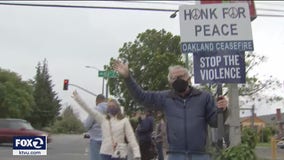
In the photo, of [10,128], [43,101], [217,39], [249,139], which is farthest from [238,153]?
[43,101]

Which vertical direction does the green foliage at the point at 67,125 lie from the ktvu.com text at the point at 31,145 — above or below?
above

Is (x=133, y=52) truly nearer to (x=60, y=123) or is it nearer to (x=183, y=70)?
(x=183, y=70)

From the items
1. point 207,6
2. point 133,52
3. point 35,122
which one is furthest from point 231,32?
point 35,122

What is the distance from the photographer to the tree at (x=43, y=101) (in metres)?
95.6

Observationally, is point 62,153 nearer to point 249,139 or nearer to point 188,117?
point 249,139

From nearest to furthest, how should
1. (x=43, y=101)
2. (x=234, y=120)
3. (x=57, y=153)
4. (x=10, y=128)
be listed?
(x=234, y=120) < (x=57, y=153) < (x=10, y=128) < (x=43, y=101)

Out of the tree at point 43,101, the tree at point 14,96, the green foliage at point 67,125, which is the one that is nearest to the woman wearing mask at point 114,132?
the tree at point 14,96

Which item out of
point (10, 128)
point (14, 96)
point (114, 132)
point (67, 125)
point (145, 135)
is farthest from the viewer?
point (67, 125)

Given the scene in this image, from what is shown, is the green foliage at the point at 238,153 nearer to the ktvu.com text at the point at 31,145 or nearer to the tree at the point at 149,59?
the ktvu.com text at the point at 31,145

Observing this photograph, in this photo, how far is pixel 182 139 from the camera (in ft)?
19.5

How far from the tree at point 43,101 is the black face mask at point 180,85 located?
86.4 meters

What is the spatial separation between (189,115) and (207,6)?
1975mm

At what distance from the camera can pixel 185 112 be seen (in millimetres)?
6043

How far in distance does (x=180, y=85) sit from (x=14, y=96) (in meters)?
73.4
